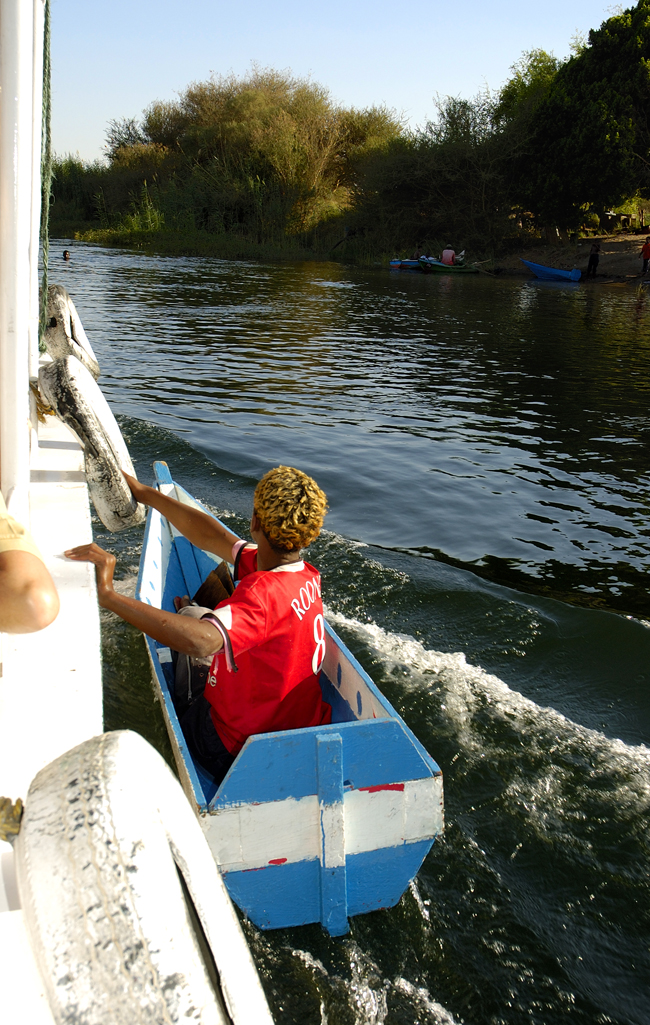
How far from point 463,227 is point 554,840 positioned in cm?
3839

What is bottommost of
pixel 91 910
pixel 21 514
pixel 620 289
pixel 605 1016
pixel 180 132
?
pixel 605 1016

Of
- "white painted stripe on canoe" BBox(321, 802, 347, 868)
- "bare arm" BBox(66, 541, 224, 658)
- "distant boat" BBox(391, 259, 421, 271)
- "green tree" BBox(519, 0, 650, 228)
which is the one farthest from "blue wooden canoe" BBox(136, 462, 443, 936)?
"green tree" BBox(519, 0, 650, 228)

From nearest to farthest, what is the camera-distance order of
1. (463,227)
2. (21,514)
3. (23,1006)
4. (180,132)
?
(23,1006), (21,514), (463,227), (180,132)

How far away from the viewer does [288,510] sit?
9.35ft

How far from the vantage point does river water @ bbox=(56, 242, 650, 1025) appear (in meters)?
2.88

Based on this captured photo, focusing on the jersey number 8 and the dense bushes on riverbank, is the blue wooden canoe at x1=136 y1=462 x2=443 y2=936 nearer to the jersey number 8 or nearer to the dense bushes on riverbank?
the jersey number 8

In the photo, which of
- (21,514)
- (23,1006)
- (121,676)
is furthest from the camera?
(121,676)

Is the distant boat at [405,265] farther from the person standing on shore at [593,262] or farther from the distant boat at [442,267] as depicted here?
the person standing on shore at [593,262]

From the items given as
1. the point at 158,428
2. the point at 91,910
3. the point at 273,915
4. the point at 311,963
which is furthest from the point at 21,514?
the point at 158,428

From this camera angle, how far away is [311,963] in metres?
2.83

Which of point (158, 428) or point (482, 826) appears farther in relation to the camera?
point (158, 428)

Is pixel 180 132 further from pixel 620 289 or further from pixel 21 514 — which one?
pixel 21 514

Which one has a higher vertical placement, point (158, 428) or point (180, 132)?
point (180, 132)

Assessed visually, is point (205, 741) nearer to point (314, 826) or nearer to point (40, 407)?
point (314, 826)
